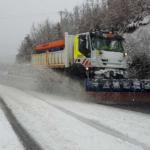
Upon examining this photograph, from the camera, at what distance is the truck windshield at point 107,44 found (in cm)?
1852

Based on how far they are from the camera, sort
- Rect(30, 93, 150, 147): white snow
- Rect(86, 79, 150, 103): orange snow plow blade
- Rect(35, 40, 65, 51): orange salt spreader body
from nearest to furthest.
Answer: Rect(30, 93, 150, 147): white snow → Rect(86, 79, 150, 103): orange snow plow blade → Rect(35, 40, 65, 51): orange salt spreader body

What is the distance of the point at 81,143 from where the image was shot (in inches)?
338

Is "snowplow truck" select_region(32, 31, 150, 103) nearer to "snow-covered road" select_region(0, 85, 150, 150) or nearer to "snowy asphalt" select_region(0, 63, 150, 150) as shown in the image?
"snowy asphalt" select_region(0, 63, 150, 150)

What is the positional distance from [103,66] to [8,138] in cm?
966

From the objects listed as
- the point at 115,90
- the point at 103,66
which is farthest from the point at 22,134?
the point at 103,66

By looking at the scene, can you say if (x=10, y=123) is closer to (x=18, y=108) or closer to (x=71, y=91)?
(x=18, y=108)

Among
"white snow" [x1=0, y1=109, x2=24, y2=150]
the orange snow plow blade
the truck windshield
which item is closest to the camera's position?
"white snow" [x1=0, y1=109, x2=24, y2=150]

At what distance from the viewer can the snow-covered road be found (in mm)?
8508

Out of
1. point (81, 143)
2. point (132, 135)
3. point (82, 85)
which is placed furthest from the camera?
point (82, 85)

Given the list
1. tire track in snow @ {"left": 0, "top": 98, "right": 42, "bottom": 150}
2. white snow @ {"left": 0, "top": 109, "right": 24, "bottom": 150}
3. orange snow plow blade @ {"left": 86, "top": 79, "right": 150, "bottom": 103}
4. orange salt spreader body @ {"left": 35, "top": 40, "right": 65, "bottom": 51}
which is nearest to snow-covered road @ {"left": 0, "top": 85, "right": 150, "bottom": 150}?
tire track in snow @ {"left": 0, "top": 98, "right": 42, "bottom": 150}

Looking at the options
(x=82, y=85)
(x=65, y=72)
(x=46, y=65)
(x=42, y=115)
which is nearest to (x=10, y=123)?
(x=42, y=115)

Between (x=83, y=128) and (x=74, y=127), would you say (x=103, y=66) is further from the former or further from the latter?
(x=83, y=128)

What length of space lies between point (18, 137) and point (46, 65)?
14.2m

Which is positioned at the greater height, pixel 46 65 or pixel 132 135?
pixel 46 65
